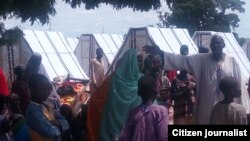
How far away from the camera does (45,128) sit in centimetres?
504

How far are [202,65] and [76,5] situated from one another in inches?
73.4

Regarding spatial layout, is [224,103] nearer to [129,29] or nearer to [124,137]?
[124,137]

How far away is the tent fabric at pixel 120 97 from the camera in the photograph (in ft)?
20.7

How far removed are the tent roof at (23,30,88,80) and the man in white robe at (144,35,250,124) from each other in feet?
37.5

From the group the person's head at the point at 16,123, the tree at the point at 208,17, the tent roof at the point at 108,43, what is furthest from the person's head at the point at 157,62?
the tree at the point at 208,17

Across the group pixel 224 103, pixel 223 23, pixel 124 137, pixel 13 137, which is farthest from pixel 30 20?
pixel 223 23

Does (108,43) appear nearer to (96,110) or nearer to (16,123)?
(96,110)

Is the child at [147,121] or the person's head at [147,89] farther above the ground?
the person's head at [147,89]

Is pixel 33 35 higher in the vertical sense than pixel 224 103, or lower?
higher

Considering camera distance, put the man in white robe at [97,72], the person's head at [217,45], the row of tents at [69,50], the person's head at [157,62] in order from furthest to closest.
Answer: the row of tents at [69,50], the man in white robe at [97,72], the person's head at [157,62], the person's head at [217,45]

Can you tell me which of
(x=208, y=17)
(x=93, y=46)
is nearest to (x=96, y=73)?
(x=93, y=46)

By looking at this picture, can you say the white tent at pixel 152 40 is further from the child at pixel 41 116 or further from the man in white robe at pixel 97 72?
the child at pixel 41 116

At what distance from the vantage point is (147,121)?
464 centimetres

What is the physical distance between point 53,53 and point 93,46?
561 centimetres
